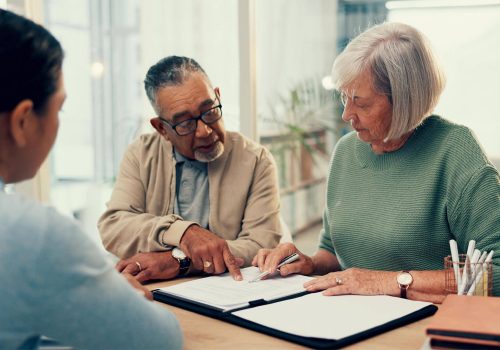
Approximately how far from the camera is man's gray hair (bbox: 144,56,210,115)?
2.13 meters

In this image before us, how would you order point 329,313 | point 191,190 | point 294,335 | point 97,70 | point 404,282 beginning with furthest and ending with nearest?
point 97,70 < point 191,190 < point 404,282 < point 329,313 < point 294,335

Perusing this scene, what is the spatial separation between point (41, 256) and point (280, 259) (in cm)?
90

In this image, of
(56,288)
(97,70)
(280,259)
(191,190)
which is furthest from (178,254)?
(97,70)

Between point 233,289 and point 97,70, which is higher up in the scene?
point 97,70

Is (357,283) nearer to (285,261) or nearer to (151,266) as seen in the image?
(285,261)

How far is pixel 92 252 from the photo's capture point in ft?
3.19

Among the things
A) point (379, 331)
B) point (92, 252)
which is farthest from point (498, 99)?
point (92, 252)

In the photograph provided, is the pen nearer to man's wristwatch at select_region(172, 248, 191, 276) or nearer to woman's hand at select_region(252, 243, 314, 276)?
woman's hand at select_region(252, 243, 314, 276)

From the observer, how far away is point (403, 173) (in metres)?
1.83

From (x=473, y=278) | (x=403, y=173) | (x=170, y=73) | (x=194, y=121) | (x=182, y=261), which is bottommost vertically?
(x=182, y=261)

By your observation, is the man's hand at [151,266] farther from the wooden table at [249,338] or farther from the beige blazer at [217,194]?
the wooden table at [249,338]

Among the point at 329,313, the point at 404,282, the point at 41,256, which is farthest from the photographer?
the point at 404,282

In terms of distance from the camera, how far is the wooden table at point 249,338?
1.19m

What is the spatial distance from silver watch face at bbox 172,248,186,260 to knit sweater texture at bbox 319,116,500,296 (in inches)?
18.7
